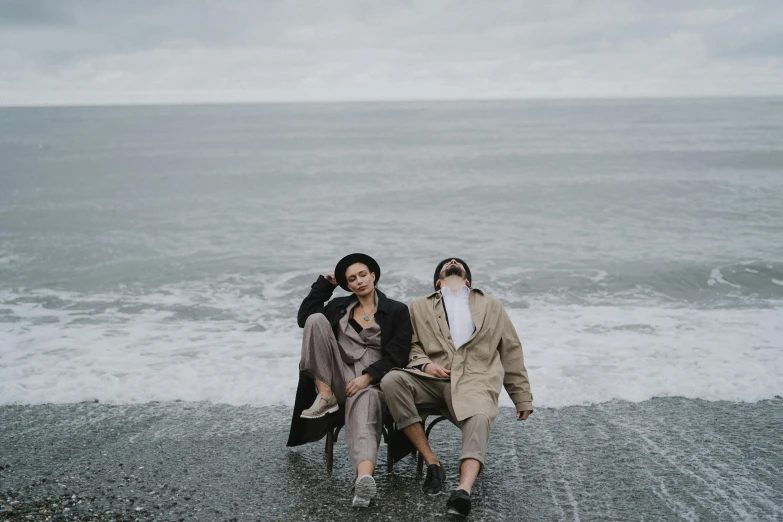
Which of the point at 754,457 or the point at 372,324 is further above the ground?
the point at 372,324

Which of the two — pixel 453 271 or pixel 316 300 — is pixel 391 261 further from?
pixel 316 300

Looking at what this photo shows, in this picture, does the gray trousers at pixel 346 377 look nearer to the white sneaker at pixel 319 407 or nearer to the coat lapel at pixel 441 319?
the white sneaker at pixel 319 407

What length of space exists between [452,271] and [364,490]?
1600mm

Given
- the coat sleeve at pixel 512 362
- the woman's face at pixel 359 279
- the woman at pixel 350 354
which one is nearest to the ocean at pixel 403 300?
the woman at pixel 350 354

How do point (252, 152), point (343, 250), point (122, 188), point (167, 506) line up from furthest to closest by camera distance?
point (252, 152)
point (122, 188)
point (343, 250)
point (167, 506)

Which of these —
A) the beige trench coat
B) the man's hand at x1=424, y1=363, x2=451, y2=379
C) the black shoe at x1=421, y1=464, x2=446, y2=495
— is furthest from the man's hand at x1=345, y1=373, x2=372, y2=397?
the black shoe at x1=421, y1=464, x2=446, y2=495

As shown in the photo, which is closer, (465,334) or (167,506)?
(167,506)

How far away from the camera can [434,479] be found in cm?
412

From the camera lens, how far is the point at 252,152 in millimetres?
48031

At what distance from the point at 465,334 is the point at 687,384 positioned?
3.11 meters

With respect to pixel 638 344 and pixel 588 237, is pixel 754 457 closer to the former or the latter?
pixel 638 344

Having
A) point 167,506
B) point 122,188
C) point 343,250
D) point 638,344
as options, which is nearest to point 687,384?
point 638,344

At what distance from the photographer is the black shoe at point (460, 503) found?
3729 millimetres

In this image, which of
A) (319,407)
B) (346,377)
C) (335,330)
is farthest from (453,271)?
(319,407)
